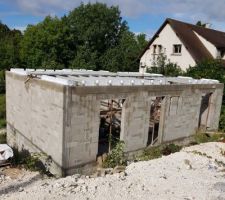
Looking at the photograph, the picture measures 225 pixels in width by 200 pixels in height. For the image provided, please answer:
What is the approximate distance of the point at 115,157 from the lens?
42.5 ft

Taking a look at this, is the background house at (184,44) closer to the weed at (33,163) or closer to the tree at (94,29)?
the tree at (94,29)

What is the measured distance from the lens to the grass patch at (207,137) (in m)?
17.3

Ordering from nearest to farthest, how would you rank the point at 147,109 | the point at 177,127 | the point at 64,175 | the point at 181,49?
the point at 64,175 → the point at 147,109 → the point at 177,127 → the point at 181,49

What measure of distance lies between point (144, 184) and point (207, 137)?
27.9 feet

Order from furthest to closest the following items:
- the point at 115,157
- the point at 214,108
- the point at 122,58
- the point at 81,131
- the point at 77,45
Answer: the point at 77,45
the point at 122,58
the point at 214,108
the point at 115,157
the point at 81,131

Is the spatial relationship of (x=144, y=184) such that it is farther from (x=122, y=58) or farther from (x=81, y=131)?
(x=122, y=58)

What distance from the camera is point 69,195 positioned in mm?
9203

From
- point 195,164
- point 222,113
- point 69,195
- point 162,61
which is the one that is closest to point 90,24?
point 162,61

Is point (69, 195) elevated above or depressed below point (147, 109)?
below

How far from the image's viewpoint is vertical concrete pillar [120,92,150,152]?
A: 13367 millimetres

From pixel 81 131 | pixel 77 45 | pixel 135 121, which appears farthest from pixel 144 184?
pixel 77 45

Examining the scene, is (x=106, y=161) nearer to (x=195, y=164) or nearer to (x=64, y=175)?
(x=64, y=175)

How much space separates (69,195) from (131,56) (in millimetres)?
30892

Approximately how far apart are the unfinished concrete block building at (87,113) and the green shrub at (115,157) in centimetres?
53
